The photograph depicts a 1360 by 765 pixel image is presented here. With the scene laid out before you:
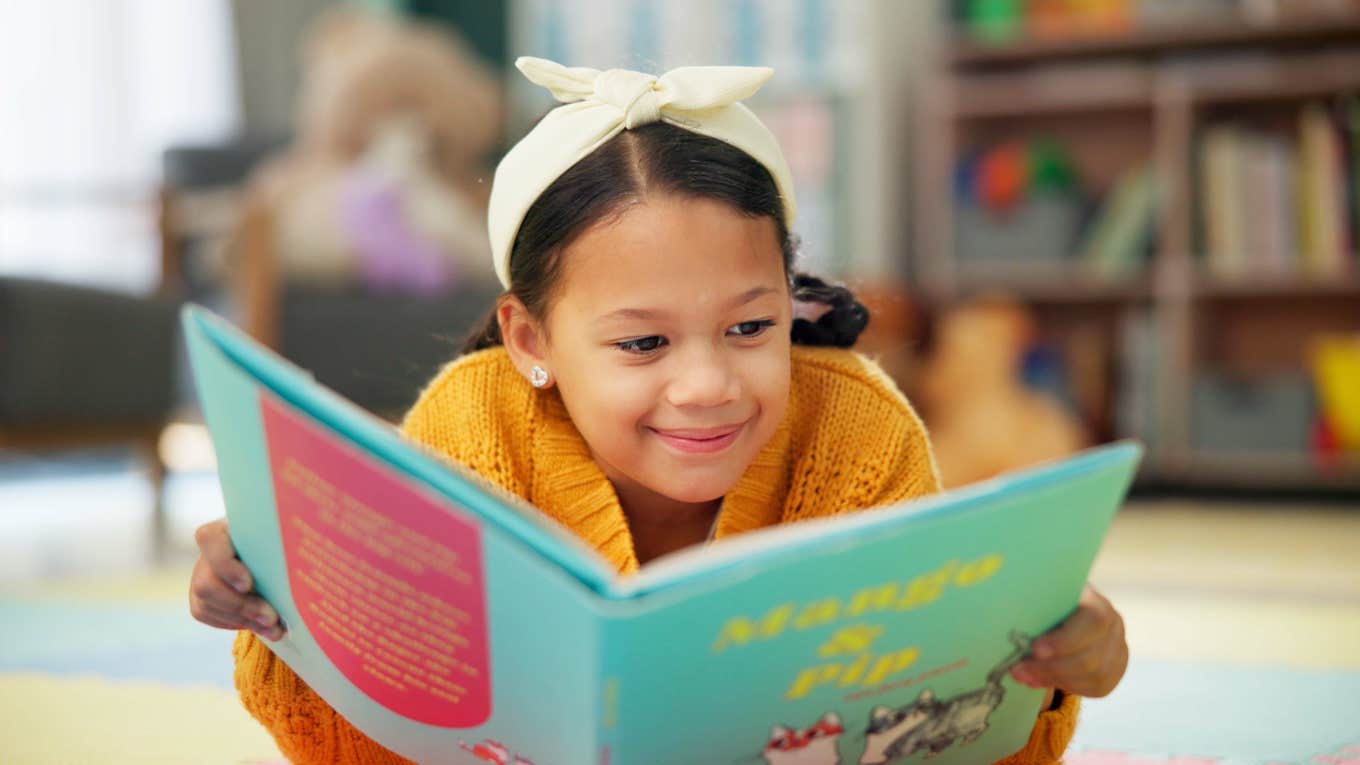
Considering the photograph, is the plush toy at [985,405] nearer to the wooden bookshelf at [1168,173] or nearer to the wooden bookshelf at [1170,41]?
the wooden bookshelf at [1168,173]

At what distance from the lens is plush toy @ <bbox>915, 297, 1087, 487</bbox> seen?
2688mm

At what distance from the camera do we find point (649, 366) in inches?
29.5

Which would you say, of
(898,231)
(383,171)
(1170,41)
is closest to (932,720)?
(383,171)

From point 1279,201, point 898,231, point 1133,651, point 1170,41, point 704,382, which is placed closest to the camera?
point 704,382

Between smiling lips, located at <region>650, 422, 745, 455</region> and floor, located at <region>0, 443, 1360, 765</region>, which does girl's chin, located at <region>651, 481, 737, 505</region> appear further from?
floor, located at <region>0, 443, 1360, 765</region>

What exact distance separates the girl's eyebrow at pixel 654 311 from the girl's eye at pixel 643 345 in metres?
0.02

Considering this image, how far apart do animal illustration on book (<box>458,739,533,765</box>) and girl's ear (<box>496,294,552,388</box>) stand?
33cm

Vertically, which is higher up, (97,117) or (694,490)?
(97,117)

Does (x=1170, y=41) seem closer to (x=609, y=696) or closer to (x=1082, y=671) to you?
(x=1082, y=671)

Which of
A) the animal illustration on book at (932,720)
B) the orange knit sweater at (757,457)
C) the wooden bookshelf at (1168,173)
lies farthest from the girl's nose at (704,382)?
the wooden bookshelf at (1168,173)

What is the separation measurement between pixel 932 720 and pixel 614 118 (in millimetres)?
390

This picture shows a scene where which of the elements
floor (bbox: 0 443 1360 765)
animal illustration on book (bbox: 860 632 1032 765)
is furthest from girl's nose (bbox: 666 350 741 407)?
floor (bbox: 0 443 1360 765)

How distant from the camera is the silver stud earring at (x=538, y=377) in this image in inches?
33.4

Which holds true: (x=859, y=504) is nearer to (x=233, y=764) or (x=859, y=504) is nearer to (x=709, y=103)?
(x=709, y=103)
